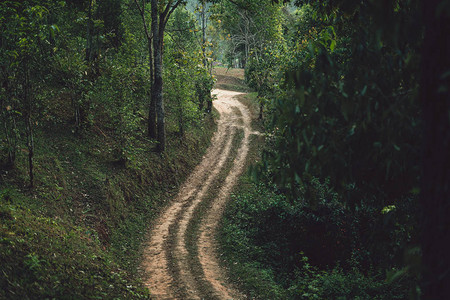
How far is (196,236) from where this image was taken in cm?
1515

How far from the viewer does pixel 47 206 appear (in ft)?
40.3

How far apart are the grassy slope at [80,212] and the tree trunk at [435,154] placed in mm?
7661

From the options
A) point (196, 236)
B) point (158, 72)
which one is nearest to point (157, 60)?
point (158, 72)

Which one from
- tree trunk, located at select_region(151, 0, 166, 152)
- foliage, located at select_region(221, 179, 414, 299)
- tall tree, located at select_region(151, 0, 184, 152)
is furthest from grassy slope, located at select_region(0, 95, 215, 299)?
foliage, located at select_region(221, 179, 414, 299)

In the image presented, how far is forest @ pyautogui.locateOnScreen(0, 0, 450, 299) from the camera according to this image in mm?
4195

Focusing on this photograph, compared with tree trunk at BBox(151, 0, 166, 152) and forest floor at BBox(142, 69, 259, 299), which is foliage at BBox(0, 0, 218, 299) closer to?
forest floor at BBox(142, 69, 259, 299)

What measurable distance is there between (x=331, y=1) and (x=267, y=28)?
119 feet

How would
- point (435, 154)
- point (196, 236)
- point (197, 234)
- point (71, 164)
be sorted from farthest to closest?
point (71, 164)
point (197, 234)
point (196, 236)
point (435, 154)

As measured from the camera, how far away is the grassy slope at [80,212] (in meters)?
8.41

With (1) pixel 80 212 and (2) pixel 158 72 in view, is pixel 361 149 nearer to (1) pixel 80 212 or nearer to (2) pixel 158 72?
(1) pixel 80 212

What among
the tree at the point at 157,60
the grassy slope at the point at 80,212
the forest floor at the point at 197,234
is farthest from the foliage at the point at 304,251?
the tree at the point at 157,60

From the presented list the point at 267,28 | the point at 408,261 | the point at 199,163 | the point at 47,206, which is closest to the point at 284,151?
the point at 408,261

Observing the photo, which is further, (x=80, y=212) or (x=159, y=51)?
(x=159, y=51)

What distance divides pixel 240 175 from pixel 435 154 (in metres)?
20.6
